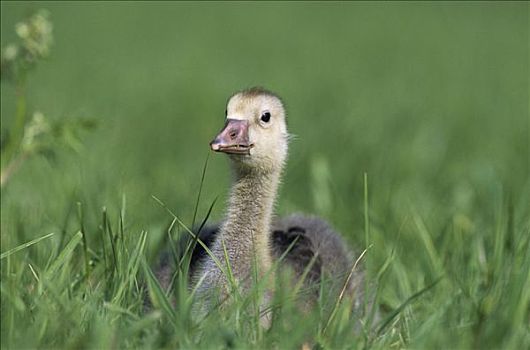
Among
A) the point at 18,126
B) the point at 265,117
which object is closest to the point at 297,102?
the point at 18,126

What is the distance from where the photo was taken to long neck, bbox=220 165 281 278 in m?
4.63

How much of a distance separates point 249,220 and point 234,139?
0.35 meters

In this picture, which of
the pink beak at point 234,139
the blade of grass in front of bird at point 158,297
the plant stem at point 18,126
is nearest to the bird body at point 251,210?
the pink beak at point 234,139

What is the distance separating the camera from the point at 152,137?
9.27 m

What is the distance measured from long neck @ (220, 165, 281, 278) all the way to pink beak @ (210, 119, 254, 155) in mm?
A: 173

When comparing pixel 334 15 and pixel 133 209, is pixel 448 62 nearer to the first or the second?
pixel 334 15

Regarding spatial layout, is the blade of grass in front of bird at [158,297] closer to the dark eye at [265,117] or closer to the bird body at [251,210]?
the bird body at [251,210]

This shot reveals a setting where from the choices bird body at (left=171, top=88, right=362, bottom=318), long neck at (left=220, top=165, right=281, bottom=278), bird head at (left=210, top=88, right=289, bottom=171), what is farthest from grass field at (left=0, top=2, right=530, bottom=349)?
bird head at (left=210, top=88, right=289, bottom=171)

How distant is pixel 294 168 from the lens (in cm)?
787

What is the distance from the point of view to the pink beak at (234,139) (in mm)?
4575

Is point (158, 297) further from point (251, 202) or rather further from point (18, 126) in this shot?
point (18, 126)

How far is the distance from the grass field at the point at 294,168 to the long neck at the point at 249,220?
0.41 m

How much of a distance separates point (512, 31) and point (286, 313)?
16.8 m

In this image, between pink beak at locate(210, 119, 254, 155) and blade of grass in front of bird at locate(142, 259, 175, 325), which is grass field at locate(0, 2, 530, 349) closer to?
blade of grass in front of bird at locate(142, 259, 175, 325)
